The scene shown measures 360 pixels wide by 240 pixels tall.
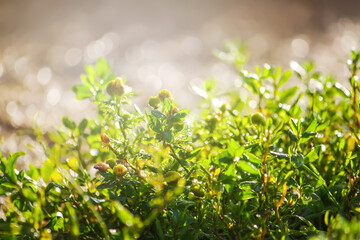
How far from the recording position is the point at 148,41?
329cm

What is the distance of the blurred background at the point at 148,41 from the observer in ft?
7.86

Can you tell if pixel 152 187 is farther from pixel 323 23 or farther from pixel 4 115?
pixel 323 23

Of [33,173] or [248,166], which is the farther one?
[33,173]

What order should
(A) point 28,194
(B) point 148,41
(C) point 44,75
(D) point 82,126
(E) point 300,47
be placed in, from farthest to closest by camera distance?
(B) point 148,41 < (E) point 300,47 < (C) point 44,75 < (D) point 82,126 < (A) point 28,194

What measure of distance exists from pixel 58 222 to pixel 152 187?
199 mm

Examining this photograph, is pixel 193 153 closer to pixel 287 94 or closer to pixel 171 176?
pixel 171 176

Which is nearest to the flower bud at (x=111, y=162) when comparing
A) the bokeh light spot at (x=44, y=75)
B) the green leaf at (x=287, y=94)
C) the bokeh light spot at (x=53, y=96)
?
the green leaf at (x=287, y=94)

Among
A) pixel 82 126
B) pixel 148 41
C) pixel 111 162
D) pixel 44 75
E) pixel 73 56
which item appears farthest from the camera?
pixel 148 41

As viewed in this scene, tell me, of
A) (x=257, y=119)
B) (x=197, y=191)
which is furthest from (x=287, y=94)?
(x=197, y=191)

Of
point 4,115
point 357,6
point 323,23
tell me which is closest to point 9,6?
point 4,115

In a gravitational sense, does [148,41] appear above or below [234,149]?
below

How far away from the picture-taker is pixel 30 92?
7.70ft

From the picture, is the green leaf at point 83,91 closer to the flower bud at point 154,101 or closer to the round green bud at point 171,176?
the flower bud at point 154,101

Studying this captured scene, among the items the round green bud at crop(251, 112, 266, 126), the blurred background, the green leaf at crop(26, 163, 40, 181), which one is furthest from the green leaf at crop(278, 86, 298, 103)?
the blurred background
